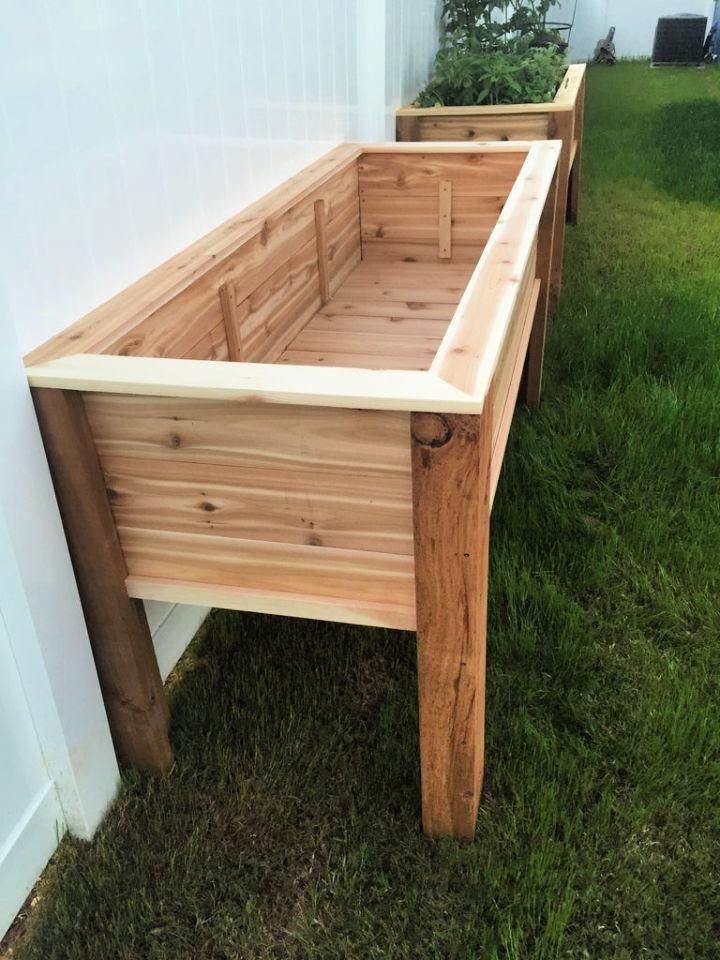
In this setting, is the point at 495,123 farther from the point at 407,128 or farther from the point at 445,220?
the point at 445,220

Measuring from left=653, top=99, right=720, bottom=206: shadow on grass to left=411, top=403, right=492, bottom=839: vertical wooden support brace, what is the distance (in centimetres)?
529

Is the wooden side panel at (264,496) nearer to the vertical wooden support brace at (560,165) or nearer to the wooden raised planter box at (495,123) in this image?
the vertical wooden support brace at (560,165)

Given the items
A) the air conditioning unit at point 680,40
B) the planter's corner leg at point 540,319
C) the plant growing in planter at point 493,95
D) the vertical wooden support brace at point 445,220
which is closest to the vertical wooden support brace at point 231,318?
the vertical wooden support brace at point 445,220

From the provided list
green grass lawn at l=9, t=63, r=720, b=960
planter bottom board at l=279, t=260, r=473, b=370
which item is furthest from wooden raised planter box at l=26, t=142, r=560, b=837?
planter bottom board at l=279, t=260, r=473, b=370

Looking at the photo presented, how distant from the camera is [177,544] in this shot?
5.16 ft

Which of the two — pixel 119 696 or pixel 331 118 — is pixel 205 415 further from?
pixel 331 118

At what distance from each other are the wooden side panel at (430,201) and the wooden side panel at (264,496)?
180 centimetres

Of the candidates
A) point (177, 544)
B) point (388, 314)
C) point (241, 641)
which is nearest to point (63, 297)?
point (177, 544)

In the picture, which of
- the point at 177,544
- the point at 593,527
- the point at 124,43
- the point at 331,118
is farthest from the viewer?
the point at 331,118

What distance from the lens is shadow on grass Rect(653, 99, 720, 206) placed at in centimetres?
616

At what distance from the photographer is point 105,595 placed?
1.60 m

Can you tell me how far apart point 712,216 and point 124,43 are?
481 centimetres

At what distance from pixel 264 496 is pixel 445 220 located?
1847 mm

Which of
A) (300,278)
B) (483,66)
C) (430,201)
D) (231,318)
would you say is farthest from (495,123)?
(231,318)
